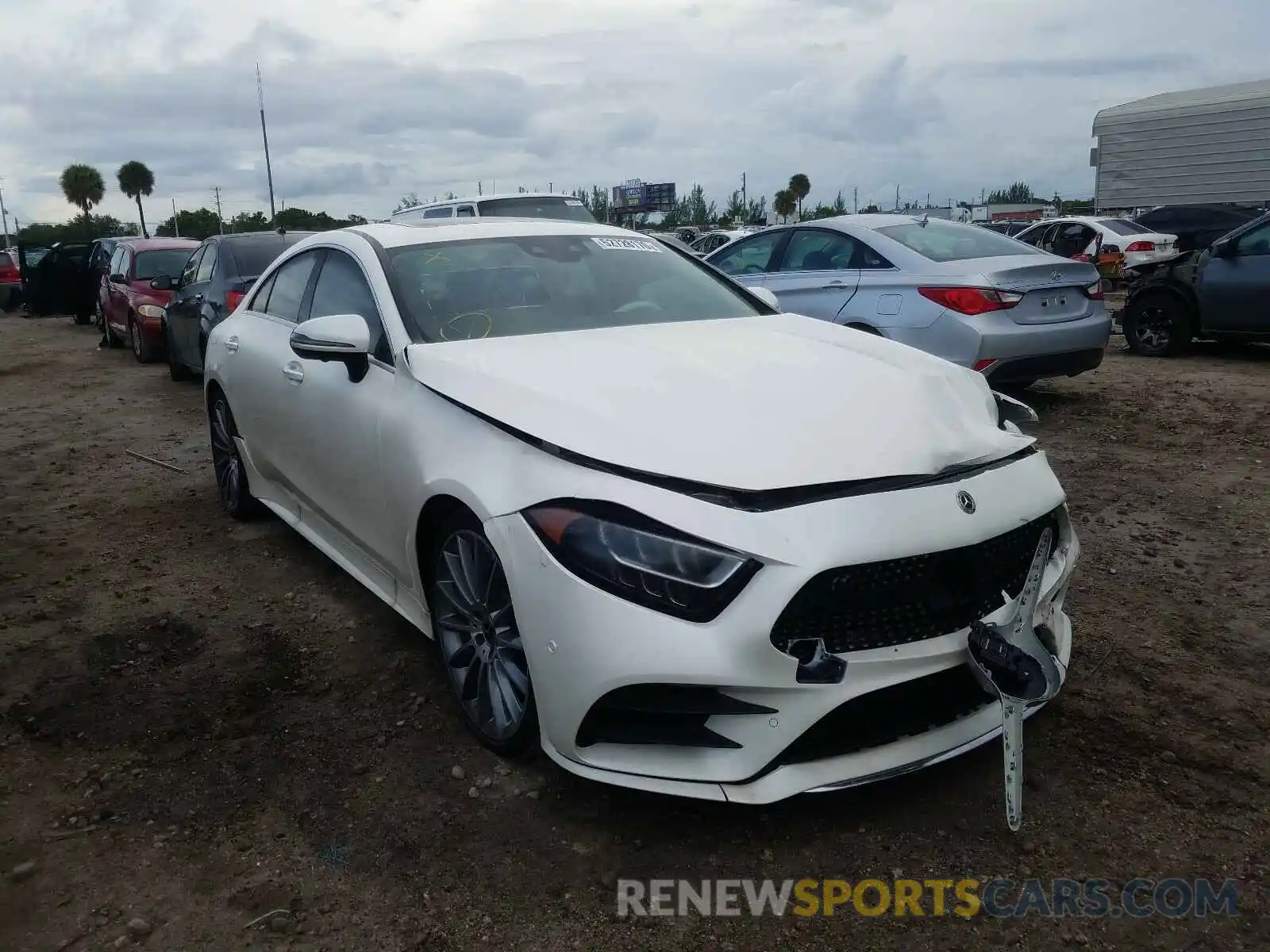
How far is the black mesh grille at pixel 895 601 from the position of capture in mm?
2303

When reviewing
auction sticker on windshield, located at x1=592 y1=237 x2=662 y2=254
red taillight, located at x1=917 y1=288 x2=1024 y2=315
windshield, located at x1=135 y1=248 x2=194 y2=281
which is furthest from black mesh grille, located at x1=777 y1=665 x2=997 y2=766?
windshield, located at x1=135 y1=248 x2=194 y2=281

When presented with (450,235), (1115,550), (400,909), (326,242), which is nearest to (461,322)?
→ (450,235)

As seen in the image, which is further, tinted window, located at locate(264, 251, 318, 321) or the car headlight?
tinted window, located at locate(264, 251, 318, 321)

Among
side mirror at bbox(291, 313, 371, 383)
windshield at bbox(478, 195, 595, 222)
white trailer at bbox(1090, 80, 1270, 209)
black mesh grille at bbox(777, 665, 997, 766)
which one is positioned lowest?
black mesh grille at bbox(777, 665, 997, 766)

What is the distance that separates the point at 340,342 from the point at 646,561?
62.4 inches

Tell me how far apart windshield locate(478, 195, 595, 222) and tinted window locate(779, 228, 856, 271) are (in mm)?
4855

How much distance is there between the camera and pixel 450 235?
3994 mm

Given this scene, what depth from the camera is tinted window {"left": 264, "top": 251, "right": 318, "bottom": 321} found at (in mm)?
4465

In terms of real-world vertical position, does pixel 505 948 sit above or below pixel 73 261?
Answer: below

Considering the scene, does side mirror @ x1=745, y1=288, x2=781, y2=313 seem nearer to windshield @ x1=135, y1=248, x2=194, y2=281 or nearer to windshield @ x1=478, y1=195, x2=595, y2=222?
windshield @ x1=478, y1=195, x2=595, y2=222

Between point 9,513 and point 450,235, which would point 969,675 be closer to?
point 450,235

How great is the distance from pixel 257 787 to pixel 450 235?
2.17 meters

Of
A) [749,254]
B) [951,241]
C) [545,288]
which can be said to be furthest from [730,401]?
[749,254]

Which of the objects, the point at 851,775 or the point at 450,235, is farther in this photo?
the point at 450,235
